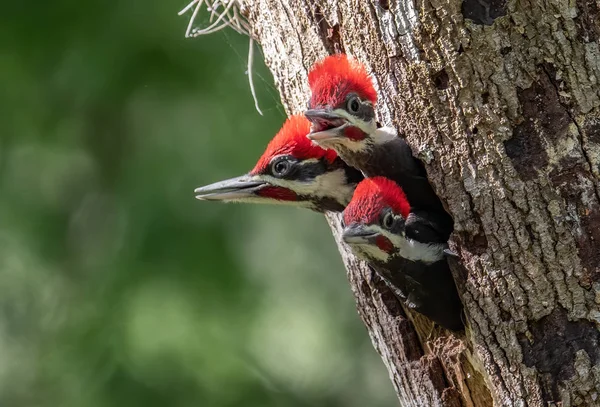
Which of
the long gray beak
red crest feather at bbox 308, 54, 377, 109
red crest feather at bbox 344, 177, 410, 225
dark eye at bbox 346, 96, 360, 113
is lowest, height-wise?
red crest feather at bbox 344, 177, 410, 225

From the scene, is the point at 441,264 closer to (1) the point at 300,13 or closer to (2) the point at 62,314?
(1) the point at 300,13

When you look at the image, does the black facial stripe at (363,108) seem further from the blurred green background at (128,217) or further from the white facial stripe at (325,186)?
the blurred green background at (128,217)

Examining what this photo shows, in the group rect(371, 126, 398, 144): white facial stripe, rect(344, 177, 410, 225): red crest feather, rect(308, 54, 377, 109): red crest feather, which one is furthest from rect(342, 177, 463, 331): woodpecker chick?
rect(308, 54, 377, 109): red crest feather

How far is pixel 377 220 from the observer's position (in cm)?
229

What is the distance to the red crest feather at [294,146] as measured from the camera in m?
2.57

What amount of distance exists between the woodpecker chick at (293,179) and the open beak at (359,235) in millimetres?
349

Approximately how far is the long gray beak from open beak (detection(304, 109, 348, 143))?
311 millimetres

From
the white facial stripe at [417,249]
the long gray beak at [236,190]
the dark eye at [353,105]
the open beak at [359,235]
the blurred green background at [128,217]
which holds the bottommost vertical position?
the white facial stripe at [417,249]

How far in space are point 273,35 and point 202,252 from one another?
7.93ft

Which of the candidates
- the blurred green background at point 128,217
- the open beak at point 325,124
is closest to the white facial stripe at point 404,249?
the open beak at point 325,124

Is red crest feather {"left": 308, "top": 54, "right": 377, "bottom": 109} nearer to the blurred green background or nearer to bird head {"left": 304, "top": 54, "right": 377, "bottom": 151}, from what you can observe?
bird head {"left": 304, "top": 54, "right": 377, "bottom": 151}

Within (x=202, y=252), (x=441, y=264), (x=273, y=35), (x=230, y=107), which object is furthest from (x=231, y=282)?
(x=441, y=264)

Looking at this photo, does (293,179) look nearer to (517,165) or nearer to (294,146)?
(294,146)

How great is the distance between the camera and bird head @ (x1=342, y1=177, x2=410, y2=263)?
7.48 feet
